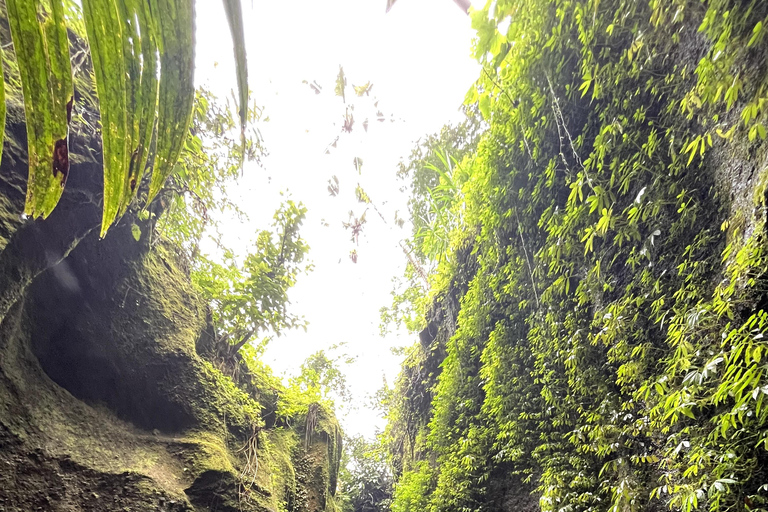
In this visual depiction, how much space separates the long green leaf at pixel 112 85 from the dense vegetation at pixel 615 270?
200 cm

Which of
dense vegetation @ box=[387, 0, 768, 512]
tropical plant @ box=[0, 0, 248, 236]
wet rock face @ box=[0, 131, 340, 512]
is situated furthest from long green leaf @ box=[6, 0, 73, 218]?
wet rock face @ box=[0, 131, 340, 512]

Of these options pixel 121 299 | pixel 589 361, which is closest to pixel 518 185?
pixel 589 361

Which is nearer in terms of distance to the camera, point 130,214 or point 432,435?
point 130,214

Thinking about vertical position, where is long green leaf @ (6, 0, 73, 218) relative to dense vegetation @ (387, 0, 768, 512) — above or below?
below

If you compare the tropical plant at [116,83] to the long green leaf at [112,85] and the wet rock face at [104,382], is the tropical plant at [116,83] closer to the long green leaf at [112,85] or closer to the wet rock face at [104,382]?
the long green leaf at [112,85]

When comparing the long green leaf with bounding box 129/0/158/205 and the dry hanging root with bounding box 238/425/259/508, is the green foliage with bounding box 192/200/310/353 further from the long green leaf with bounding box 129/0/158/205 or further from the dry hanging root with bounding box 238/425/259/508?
the long green leaf with bounding box 129/0/158/205

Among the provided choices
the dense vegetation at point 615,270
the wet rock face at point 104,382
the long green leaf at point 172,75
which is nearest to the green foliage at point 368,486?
the wet rock face at point 104,382

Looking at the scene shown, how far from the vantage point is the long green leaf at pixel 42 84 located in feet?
1.06

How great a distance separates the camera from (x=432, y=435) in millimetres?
4688

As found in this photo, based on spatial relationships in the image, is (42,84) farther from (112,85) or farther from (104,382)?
(104,382)

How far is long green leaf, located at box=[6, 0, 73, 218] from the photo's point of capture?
32 centimetres

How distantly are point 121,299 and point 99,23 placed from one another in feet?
15.6

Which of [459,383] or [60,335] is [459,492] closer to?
[459,383]

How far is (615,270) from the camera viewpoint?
263cm
